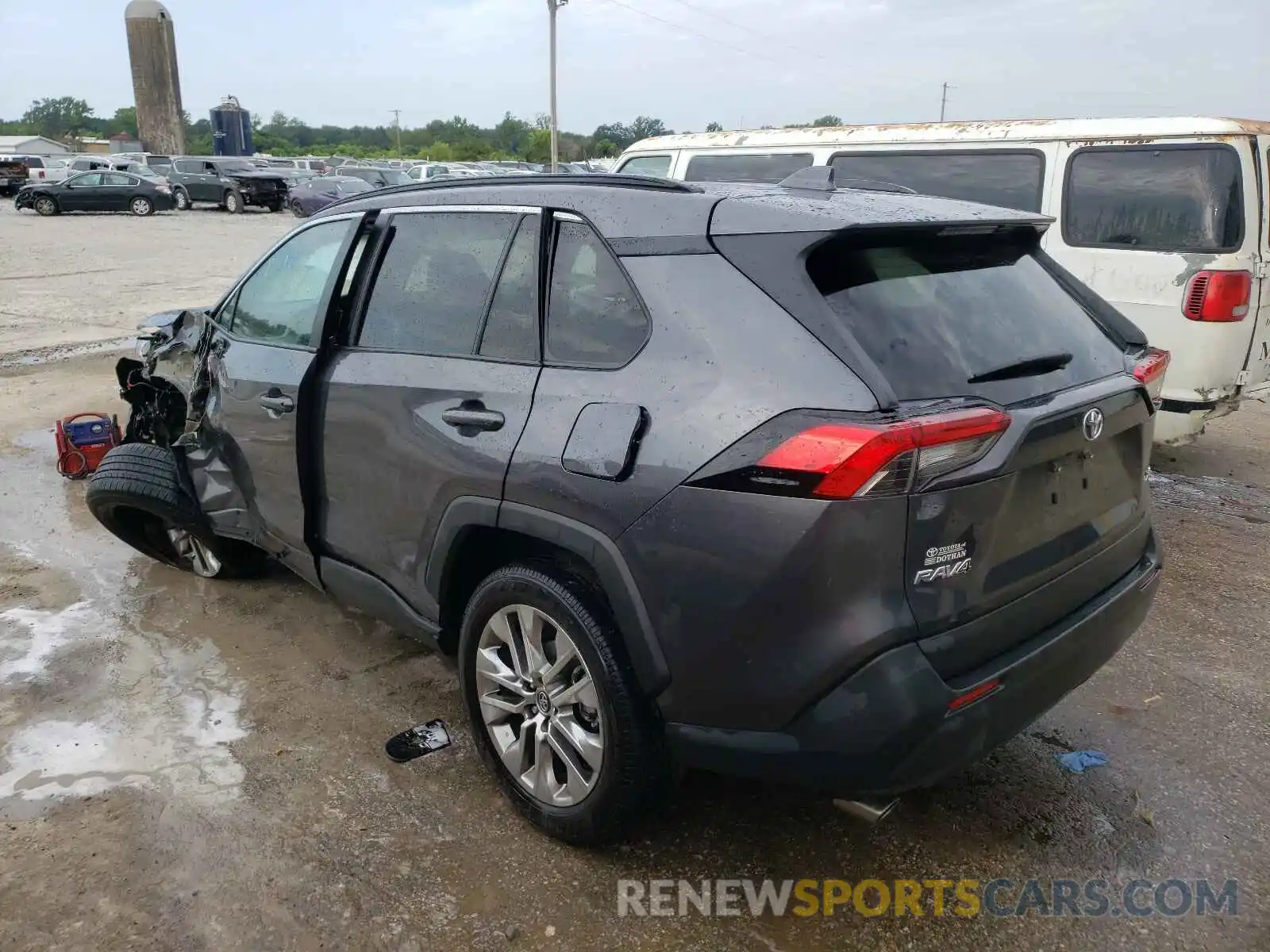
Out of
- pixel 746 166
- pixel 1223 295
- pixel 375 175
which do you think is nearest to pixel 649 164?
pixel 746 166

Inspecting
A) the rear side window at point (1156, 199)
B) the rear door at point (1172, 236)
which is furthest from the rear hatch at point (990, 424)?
the rear side window at point (1156, 199)

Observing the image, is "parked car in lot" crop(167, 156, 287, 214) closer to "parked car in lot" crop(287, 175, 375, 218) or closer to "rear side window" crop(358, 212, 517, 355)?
"parked car in lot" crop(287, 175, 375, 218)

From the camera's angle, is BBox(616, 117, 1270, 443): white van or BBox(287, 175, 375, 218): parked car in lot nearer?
BBox(616, 117, 1270, 443): white van

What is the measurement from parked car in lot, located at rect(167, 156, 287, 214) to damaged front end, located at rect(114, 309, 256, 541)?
2930cm

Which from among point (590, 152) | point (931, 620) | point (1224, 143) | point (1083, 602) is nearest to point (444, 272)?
point (931, 620)

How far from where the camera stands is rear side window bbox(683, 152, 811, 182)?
7.89 meters

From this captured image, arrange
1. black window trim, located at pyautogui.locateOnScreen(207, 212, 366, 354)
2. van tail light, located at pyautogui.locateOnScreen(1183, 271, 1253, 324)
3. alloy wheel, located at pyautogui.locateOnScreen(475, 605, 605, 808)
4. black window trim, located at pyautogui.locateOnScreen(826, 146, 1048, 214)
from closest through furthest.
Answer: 1. alloy wheel, located at pyautogui.locateOnScreen(475, 605, 605, 808)
2. black window trim, located at pyautogui.locateOnScreen(207, 212, 366, 354)
3. van tail light, located at pyautogui.locateOnScreen(1183, 271, 1253, 324)
4. black window trim, located at pyautogui.locateOnScreen(826, 146, 1048, 214)

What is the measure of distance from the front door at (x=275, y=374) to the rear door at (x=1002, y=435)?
201 cm

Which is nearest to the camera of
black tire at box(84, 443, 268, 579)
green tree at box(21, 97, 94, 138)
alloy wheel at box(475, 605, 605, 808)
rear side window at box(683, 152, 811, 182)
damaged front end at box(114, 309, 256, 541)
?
alloy wheel at box(475, 605, 605, 808)

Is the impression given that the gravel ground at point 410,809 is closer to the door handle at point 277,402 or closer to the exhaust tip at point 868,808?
the exhaust tip at point 868,808

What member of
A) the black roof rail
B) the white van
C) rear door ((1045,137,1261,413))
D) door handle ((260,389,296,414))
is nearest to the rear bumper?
the black roof rail

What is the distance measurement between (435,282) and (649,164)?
21.8ft

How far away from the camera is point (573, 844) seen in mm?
2596
